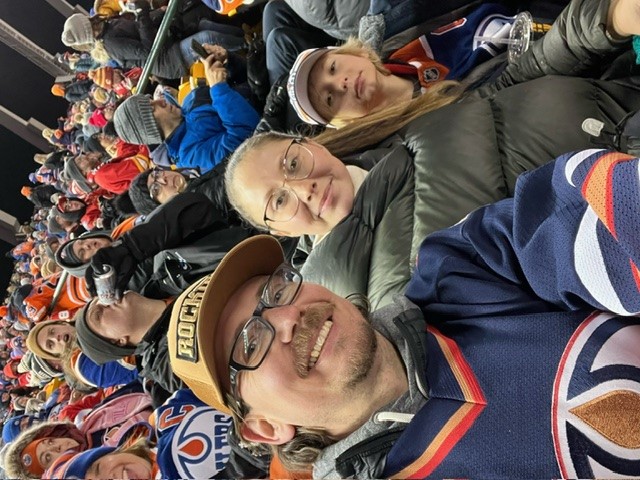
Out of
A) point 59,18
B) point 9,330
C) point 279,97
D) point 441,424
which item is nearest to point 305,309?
point 441,424

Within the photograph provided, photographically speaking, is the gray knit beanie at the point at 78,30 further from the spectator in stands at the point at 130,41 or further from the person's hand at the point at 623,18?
the person's hand at the point at 623,18

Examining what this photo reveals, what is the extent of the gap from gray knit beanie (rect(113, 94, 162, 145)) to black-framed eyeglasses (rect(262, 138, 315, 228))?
5.10 ft

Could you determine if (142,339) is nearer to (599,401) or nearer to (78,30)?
(599,401)

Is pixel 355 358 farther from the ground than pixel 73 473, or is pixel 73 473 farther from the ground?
pixel 355 358

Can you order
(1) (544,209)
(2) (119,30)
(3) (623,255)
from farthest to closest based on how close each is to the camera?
(2) (119,30)
(1) (544,209)
(3) (623,255)

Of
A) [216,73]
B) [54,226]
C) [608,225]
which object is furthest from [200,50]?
[54,226]

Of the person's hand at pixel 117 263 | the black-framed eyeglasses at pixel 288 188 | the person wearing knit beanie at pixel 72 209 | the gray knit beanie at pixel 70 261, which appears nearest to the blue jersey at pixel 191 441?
the person's hand at pixel 117 263

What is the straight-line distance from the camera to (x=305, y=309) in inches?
42.7

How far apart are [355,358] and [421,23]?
1.44m

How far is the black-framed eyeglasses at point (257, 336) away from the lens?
106cm

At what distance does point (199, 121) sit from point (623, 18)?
2214 mm

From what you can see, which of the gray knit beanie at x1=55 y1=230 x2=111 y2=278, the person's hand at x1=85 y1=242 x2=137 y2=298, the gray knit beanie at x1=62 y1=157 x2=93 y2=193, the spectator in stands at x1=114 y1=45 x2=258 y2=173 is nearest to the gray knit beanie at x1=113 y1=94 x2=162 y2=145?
the spectator in stands at x1=114 y1=45 x2=258 y2=173

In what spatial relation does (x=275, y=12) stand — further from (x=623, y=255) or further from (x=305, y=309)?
(x=623, y=255)

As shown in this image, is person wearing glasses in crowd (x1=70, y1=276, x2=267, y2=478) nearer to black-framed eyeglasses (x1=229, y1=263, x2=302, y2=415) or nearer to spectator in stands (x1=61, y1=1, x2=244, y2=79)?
black-framed eyeglasses (x1=229, y1=263, x2=302, y2=415)
